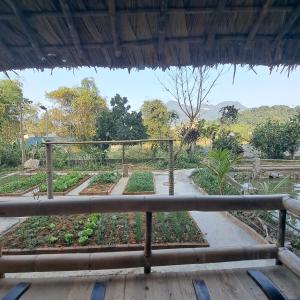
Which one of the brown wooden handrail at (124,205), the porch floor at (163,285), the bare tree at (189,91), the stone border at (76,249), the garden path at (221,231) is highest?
the bare tree at (189,91)

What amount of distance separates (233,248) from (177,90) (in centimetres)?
1073

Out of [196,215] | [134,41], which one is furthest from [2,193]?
[134,41]

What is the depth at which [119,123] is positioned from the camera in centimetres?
1155

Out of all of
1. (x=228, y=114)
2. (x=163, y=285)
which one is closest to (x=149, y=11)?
(x=163, y=285)

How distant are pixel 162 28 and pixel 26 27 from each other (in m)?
0.67

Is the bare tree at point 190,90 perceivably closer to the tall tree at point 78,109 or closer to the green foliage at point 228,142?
the green foliage at point 228,142

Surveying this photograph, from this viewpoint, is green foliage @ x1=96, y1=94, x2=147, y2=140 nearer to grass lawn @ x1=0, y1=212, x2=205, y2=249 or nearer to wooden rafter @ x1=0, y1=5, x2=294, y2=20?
grass lawn @ x1=0, y1=212, x2=205, y2=249

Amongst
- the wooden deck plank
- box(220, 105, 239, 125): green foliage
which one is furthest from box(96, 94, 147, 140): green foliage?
the wooden deck plank

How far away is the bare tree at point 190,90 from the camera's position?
11.2 m

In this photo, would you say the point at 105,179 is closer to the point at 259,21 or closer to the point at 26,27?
the point at 26,27

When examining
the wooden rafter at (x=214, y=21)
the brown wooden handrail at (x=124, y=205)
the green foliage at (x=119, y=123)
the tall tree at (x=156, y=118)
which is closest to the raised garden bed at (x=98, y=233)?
the brown wooden handrail at (x=124, y=205)

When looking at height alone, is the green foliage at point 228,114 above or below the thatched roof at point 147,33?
above

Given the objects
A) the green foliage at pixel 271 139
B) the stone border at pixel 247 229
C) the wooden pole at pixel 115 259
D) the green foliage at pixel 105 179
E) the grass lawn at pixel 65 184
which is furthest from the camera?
the green foliage at pixel 271 139

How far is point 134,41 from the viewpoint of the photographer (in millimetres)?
1428
